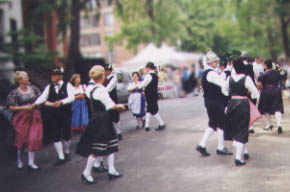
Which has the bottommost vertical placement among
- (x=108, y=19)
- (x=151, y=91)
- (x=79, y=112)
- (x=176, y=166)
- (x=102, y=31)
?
(x=176, y=166)

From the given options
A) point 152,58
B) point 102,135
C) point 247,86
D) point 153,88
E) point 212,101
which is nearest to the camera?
point 102,135

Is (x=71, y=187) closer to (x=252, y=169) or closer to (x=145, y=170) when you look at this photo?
(x=145, y=170)

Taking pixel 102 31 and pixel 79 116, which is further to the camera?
pixel 102 31

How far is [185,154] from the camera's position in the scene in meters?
6.32

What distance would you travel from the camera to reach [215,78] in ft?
19.0

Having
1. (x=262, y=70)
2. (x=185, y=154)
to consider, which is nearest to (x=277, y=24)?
(x=262, y=70)

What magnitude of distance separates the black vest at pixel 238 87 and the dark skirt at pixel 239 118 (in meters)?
0.11

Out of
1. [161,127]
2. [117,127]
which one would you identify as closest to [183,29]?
Answer: [117,127]

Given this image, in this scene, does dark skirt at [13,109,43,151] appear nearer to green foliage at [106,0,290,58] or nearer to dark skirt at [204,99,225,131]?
dark skirt at [204,99,225,131]

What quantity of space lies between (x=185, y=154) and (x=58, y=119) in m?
2.39

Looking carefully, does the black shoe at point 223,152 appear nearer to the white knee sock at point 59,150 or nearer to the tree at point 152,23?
the white knee sock at point 59,150

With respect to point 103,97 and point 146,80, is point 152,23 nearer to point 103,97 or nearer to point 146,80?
point 146,80

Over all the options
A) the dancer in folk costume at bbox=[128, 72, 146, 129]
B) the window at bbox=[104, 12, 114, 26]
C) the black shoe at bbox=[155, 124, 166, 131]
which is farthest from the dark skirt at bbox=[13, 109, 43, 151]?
the window at bbox=[104, 12, 114, 26]

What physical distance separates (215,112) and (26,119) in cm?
326
